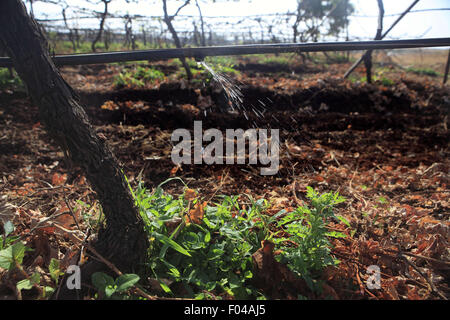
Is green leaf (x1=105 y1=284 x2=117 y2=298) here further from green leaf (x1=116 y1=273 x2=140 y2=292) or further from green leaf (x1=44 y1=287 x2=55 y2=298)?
green leaf (x1=44 y1=287 x2=55 y2=298)

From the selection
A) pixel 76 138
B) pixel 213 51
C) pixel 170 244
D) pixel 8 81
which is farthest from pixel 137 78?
pixel 170 244

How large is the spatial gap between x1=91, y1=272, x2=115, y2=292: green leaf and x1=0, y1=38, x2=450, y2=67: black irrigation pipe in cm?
102

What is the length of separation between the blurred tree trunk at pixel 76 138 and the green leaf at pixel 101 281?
0.11 meters

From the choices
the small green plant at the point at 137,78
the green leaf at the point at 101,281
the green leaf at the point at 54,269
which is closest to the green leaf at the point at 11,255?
the green leaf at the point at 54,269

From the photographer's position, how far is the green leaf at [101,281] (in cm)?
104

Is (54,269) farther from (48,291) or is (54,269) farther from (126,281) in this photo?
(126,281)

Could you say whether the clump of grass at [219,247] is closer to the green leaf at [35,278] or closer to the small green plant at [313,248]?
the small green plant at [313,248]

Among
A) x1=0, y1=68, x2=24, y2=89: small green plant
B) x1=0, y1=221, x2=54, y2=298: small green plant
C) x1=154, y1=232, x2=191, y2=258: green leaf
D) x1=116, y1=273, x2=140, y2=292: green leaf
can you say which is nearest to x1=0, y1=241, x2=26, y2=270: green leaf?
x1=0, y1=221, x2=54, y2=298: small green plant

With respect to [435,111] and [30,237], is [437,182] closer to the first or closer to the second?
[30,237]

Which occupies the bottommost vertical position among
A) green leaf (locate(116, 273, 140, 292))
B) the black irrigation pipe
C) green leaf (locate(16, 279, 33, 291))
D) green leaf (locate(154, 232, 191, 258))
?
green leaf (locate(16, 279, 33, 291))

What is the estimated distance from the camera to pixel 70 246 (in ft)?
4.33

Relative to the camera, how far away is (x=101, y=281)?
1.04 m

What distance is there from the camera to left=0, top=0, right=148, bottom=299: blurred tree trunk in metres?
0.90
